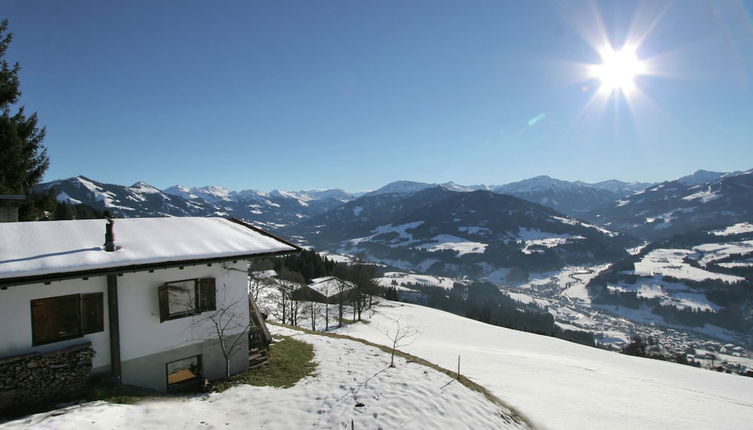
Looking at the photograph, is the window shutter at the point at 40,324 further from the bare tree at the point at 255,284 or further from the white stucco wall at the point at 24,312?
the bare tree at the point at 255,284

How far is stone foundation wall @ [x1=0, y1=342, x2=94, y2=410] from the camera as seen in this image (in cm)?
1044

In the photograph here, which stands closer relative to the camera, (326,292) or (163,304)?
(163,304)

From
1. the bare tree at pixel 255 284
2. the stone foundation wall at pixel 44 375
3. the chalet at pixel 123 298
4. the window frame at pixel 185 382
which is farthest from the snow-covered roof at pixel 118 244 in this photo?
the bare tree at pixel 255 284

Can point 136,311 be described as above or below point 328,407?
above

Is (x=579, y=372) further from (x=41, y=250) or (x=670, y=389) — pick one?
(x=41, y=250)

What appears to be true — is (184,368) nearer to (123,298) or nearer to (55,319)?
(123,298)

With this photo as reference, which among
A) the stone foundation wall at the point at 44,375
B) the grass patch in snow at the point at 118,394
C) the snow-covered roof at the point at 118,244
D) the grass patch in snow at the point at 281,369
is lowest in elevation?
the grass patch in snow at the point at 281,369

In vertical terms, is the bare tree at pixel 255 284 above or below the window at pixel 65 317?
below

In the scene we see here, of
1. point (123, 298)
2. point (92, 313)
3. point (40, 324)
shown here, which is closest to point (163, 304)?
point (123, 298)

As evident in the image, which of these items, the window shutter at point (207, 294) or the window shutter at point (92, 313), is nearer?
the window shutter at point (92, 313)

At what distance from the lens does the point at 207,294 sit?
15.3 m

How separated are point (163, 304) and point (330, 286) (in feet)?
210

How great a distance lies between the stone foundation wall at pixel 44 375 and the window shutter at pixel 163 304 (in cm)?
233

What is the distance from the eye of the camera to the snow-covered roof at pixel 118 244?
1135 centimetres
